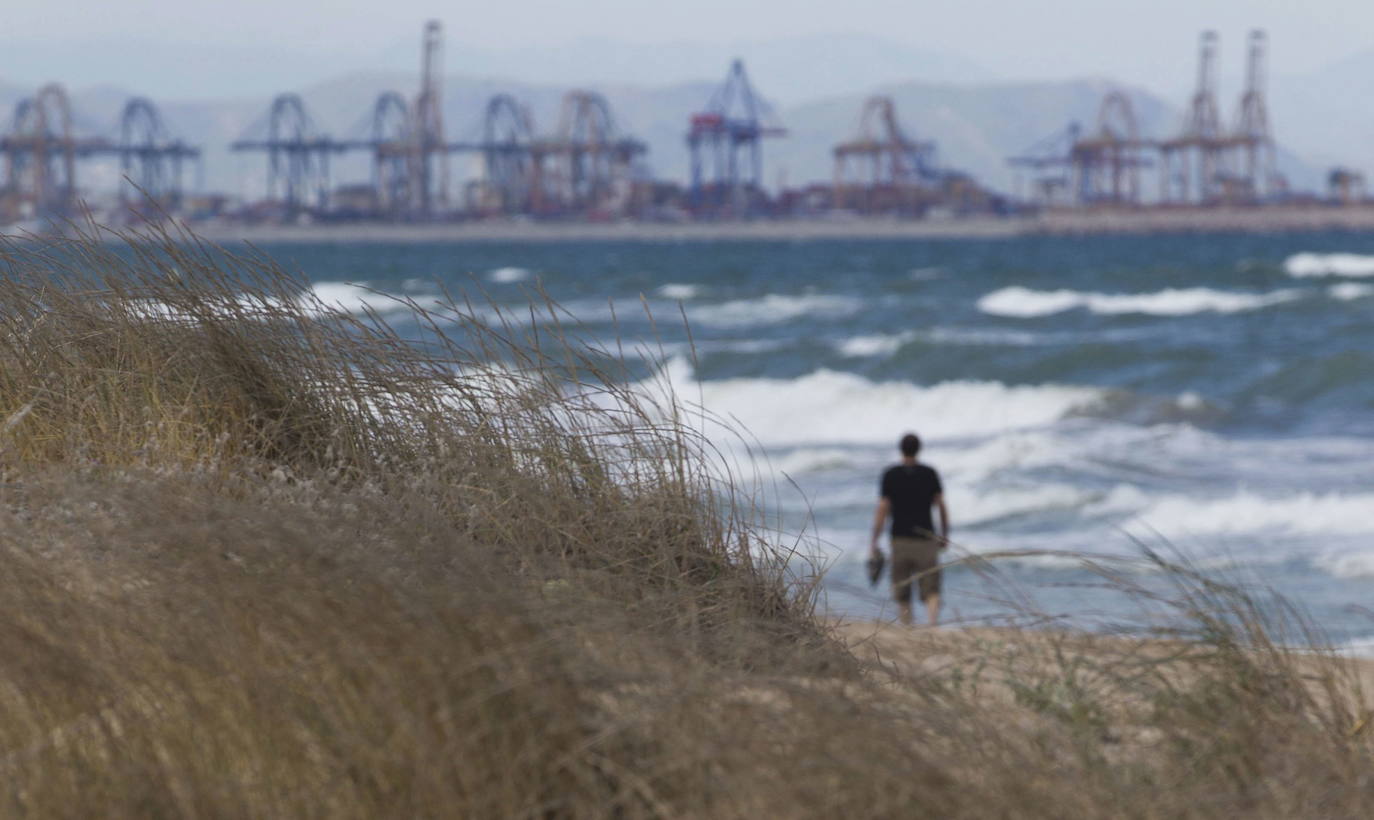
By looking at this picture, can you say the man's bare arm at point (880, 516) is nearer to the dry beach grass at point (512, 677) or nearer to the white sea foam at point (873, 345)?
→ the dry beach grass at point (512, 677)

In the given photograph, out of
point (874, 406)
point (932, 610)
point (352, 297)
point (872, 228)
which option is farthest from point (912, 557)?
point (872, 228)

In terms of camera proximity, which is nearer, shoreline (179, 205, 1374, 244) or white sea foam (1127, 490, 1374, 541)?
white sea foam (1127, 490, 1374, 541)

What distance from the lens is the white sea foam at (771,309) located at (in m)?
35.7

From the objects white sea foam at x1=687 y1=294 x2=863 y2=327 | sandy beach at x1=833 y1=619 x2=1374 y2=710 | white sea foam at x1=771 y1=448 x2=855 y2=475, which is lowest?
white sea foam at x1=771 y1=448 x2=855 y2=475

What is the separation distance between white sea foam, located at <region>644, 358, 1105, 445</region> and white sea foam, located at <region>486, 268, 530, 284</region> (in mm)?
32755

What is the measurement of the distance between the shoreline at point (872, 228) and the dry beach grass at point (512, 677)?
104 metres

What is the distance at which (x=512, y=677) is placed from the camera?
1985mm

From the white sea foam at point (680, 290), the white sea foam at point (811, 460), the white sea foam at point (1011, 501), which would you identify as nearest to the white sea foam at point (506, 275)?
the white sea foam at point (680, 290)

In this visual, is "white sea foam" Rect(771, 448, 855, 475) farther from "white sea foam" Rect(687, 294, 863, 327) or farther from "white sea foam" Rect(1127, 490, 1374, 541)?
"white sea foam" Rect(687, 294, 863, 327)

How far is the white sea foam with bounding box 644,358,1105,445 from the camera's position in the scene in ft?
61.6

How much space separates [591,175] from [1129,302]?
88768mm

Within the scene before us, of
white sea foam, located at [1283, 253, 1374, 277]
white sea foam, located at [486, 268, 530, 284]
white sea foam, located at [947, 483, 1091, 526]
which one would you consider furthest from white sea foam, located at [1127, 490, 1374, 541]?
white sea foam, located at [486, 268, 530, 284]

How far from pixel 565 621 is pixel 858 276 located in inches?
2042

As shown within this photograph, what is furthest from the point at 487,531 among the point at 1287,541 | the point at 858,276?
the point at 858,276
